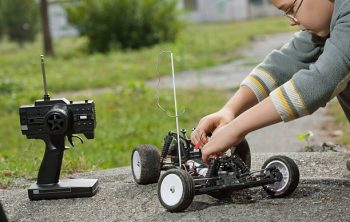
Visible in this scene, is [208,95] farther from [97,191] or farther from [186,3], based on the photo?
[186,3]

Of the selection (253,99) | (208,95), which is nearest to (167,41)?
(208,95)

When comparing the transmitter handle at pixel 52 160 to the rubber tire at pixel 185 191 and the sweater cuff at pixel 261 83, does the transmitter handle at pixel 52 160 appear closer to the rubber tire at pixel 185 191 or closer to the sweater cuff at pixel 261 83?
the rubber tire at pixel 185 191

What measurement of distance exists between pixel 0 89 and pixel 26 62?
4961 millimetres

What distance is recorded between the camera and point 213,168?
3.46 m

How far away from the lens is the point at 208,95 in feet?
32.4

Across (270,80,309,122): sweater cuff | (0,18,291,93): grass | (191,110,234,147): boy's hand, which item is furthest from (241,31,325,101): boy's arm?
(0,18,291,93): grass

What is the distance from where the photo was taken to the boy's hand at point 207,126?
371 centimetres

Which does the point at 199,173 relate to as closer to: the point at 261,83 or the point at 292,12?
the point at 261,83

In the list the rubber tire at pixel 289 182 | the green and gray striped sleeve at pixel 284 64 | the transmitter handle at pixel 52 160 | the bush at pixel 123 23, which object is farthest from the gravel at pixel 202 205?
the bush at pixel 123 23

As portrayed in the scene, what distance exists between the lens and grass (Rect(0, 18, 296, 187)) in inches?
237

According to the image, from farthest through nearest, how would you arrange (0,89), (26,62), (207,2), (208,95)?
(207,2), (26,62), (0,89), (208,95)

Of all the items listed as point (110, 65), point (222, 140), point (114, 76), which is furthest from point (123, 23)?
point (222, 140)

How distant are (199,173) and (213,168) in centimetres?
17

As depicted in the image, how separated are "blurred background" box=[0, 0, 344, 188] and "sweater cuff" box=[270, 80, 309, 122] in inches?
81.4
